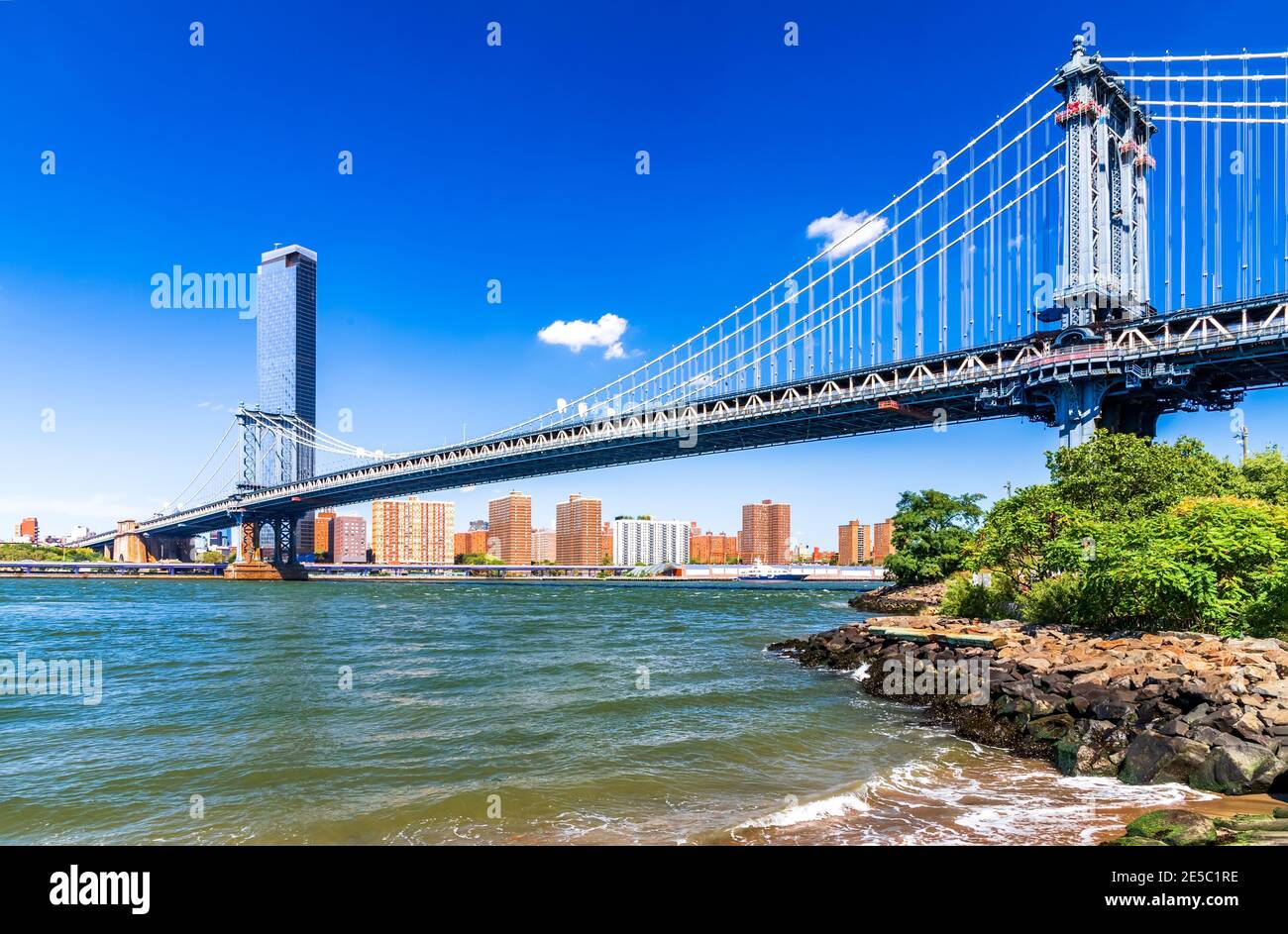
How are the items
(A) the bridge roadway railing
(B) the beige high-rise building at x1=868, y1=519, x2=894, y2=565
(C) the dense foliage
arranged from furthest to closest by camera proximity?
(B) the beige high-rise building at x1=868, y1=519, x2=894, y2=565 → (A) the bridge roadway railing → (C) the dense foliage

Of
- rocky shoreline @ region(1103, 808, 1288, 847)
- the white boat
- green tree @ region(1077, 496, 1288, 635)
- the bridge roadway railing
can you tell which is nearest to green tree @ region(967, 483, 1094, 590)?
green tree @ region(1077, 496, 1288, 635)

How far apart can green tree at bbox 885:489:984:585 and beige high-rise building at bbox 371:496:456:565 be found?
135346 mm

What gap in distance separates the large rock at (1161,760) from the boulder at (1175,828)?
3.05m

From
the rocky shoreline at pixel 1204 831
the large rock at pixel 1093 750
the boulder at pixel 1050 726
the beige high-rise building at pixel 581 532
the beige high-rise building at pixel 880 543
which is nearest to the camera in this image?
the rocky shoreline at pixel 1204 831

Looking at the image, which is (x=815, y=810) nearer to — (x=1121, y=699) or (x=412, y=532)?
(x=1121, y=699)

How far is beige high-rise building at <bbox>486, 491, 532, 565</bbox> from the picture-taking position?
185 m

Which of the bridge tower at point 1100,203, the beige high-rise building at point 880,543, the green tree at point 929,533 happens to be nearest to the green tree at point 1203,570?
the bridge tower at point 1100,203

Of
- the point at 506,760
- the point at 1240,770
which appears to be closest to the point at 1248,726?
the point at 1240,770

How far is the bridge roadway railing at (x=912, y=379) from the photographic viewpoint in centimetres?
3412

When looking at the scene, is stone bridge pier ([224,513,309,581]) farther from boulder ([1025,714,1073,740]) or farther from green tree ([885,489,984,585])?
boulder ([1025,714,1073,740])

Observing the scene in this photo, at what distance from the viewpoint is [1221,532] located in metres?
16.3

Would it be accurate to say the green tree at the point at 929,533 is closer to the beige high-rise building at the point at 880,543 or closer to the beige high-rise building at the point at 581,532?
the beige high-rise building at the point at 880,543
